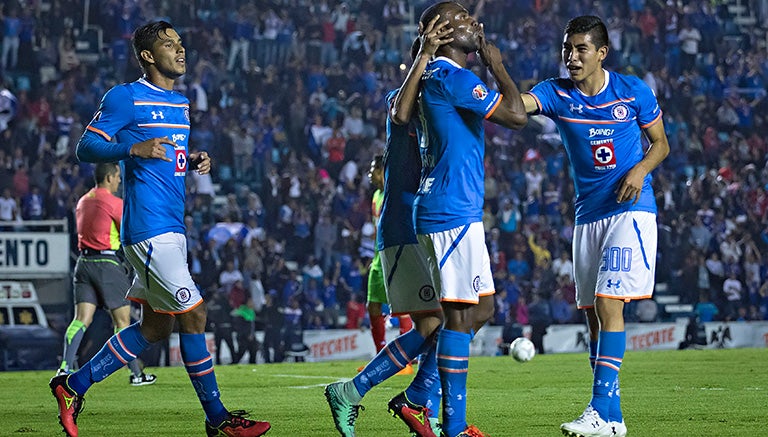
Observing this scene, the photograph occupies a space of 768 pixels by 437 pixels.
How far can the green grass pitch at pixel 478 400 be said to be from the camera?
7.64 m

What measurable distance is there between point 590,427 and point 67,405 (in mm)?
3099

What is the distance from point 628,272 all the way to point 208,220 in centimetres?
1471

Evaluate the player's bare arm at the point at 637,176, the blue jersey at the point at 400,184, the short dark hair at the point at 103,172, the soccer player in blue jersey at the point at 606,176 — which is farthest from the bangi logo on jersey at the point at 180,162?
the short dark hair at the point at 103,172

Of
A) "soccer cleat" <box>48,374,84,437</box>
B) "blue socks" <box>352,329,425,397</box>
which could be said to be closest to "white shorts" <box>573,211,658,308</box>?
"blue socks" <box>352,329,425,397</box>

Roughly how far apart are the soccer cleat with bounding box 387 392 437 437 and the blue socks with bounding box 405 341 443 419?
0.04 metres

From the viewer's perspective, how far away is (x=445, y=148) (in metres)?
6.00

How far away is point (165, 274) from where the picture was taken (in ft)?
21.6

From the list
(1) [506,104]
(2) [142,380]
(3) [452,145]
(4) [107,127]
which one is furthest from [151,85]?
(2) [142,380]

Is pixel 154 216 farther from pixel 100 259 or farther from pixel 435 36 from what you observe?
pixel 100 259

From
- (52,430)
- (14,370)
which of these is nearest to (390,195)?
(52,430)

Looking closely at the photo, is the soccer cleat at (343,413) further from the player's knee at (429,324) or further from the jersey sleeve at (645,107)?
the jersey sleeve at (645,107)

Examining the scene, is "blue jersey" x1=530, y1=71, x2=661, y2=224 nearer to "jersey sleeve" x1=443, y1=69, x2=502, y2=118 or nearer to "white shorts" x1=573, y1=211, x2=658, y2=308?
"white shorts" x1=573, y1=211, x2=658, y2=308

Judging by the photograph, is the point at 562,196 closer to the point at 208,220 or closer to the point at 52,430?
the point at 208,220

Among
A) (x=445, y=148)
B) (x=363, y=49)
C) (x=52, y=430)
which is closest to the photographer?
(x=445, y=148)
